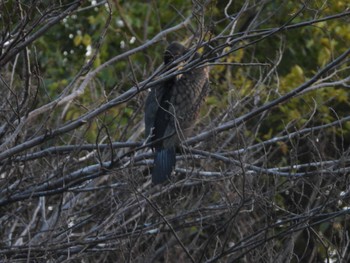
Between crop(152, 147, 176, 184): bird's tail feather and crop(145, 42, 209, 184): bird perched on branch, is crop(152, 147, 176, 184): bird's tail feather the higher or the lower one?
the lower one

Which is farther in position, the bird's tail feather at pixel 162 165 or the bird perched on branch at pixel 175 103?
the bird perched on branch at pixel 175 103

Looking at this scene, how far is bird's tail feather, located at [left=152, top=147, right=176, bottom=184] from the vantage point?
193 inches

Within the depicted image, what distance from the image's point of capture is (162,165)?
4.96 m

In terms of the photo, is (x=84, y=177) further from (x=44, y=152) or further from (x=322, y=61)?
(x=322, y=61)

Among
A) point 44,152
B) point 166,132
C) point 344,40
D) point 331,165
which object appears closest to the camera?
point 44,152

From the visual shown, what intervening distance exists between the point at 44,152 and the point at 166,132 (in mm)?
1283

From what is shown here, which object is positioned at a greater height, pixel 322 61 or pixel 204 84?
pixel 204 84

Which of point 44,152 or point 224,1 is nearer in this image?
point 44,152

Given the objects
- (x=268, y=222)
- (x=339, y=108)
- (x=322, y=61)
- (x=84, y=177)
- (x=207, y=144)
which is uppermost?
(x=84, y=177)

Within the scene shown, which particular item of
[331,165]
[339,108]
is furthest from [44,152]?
[339,108]

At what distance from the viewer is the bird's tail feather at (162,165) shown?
4.91 meters

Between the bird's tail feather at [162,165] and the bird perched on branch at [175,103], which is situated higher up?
the bird perched on branch at [175,103]

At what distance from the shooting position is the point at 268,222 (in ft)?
Answer: 12.2

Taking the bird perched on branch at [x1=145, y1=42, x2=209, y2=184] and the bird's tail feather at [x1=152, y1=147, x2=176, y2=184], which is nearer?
the bird's tail feather at [x1=152, y1=147, x2=176, y2=184]
